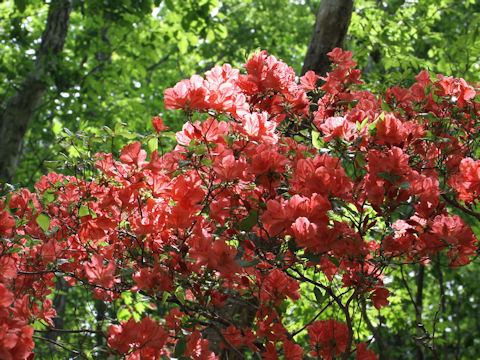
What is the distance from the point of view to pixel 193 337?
1640mm

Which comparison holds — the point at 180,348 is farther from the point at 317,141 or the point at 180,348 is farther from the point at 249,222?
the point at 317,141

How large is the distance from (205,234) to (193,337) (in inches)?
18.8

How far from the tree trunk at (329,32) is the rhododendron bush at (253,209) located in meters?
1.12

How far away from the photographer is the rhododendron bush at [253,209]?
4.64ft

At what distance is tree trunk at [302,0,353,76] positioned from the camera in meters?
3.15

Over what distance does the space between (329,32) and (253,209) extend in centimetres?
211

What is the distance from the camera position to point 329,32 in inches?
125

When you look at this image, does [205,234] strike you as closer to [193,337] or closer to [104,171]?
[193,337]

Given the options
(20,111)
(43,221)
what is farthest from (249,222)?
(20,111)

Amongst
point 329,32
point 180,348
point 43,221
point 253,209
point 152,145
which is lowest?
point 180,348

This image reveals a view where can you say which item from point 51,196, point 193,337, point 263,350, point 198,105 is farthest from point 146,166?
point 263,350

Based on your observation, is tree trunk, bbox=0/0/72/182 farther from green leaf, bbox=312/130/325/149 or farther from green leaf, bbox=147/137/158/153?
green leaf, bbox=312/130/325/149

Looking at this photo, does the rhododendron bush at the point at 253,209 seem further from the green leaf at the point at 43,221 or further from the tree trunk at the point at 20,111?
the tree trunk at the point at 20,111

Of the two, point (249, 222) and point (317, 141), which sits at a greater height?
point (317, 141)
